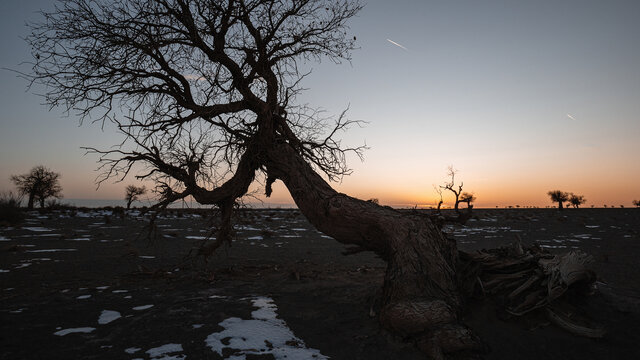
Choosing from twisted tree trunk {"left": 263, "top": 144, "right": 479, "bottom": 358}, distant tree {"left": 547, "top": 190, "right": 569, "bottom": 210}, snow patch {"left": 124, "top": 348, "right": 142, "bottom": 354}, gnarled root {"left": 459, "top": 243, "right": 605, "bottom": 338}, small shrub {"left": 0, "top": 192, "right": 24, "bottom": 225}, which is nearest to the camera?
snow patch {"left": 124, "top": 348, "right": 142, "bottom": 354}

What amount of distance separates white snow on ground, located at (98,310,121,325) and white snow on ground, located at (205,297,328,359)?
1.64 m

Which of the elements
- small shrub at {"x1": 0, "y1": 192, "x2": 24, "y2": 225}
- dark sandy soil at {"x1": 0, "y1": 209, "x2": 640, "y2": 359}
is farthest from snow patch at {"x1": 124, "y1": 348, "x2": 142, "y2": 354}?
small shrub at {"x1": 0, "y1": 192, "x2": 24, "y2": 225}

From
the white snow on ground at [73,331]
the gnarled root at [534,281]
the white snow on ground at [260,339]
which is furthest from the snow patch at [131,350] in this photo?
the gnarled root at [534,281]

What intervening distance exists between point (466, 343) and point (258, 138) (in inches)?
190

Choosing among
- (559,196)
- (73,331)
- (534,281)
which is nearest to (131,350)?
(73,331)

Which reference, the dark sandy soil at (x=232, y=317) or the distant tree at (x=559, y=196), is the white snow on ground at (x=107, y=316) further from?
the distant tree at (x=559, y=196)

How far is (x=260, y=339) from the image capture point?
4.00 m

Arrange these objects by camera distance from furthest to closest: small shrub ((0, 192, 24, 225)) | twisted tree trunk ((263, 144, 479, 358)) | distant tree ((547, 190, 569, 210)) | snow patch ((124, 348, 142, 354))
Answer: distant tree ((547, 190, 569, 210)) → small shrub ((0, 192, 24, 225)) → twisted tree trunk ((263, 144, 479, 358)) → snow patch ((124, 348, 142, 354))

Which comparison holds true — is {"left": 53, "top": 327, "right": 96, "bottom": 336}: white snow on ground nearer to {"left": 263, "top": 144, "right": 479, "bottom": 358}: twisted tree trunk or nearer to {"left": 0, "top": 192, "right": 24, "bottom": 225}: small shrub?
{"left": 263, "top": 144, "right": 479, "bottom": 358}: twisted tree trunk

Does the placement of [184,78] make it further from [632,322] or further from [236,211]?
[632,322]

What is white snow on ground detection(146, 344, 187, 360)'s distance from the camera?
347 cm

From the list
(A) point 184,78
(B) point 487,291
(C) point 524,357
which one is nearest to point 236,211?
(A) point 184,78

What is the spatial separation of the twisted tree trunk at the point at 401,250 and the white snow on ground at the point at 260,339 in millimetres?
1179

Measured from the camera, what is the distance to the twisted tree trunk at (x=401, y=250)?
12.1 ft
